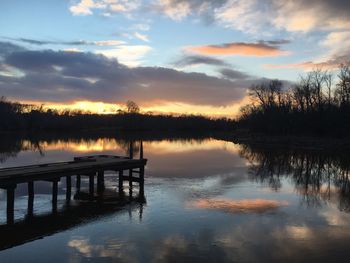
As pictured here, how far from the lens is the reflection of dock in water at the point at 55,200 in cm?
1338

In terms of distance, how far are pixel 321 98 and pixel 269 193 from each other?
6481cm

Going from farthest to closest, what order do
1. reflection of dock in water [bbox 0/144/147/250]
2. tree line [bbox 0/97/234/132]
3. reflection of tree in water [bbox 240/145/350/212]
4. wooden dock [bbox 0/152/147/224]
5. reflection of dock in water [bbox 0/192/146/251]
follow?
1. tree line [bbox 0/97/234/132]
2. reflection of tree in water [bbox 240/145/350/212]
3. wooden dock [bbox 0/152/147/224]
4. reflection of dock in water [bbox 0/144/147/250]
5. reflection of dock in water [bbox 0/192/146/251]

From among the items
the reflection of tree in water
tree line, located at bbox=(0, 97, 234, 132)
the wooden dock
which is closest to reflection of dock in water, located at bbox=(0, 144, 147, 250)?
the wooden dock

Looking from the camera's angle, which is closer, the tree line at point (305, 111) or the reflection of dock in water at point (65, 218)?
the reflection of dock in water at point (65, 218)

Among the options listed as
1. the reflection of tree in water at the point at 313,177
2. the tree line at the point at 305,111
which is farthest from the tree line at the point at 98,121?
the reflection of tree in water at the point at 313,177

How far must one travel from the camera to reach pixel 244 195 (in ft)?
67.5

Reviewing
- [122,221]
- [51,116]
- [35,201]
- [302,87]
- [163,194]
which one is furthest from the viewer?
[51,116]

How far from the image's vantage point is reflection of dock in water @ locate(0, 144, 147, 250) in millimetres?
13375

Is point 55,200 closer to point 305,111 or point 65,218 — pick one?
point 65,218

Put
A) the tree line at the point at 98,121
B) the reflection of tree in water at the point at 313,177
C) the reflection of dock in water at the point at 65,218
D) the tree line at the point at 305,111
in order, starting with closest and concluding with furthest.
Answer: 1. the reflection of dock in water at the point at 65,218
2. the reflection of tree in water at the point at 313,177
3. the tree line at the point at 305,111
4. the tree line at the point at 98,121

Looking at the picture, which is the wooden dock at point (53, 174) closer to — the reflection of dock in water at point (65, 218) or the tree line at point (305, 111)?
the reflection of dock in water at point (65, 218)

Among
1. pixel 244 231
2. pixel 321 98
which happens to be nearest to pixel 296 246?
pixel 244 231

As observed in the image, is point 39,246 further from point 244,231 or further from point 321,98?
point 321,98

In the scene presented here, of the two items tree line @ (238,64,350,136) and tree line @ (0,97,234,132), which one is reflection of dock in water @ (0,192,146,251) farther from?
tree line @ (0,97,234,132)
